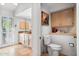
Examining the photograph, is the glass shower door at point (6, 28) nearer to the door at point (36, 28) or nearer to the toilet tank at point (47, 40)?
the door at point (36, 28)

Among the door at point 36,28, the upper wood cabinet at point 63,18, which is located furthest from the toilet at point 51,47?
the upper wood cabinet at point 63,18

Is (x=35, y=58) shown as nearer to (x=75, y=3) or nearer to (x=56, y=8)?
(x=56, y=8)

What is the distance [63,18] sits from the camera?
1.50m

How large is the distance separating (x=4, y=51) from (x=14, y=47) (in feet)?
0.53

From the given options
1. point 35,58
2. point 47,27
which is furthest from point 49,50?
point 47,27

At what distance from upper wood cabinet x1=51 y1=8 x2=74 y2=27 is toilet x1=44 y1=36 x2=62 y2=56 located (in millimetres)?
248

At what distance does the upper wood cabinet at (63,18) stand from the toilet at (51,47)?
248mm

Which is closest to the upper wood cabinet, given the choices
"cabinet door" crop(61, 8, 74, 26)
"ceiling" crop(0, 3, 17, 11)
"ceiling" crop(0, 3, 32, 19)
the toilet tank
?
"cabinet door" crop(61, 8, 74, 26)

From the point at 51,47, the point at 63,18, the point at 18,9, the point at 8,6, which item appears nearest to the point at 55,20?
the point at 63,18

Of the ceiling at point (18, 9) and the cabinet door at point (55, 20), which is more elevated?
the ceiling at point (18, 9)

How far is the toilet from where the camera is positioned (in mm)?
1533

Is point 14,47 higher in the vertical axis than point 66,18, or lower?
lower

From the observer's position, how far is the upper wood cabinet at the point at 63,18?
1.46 metres

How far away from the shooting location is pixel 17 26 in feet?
5.07
